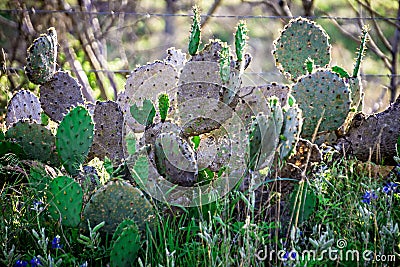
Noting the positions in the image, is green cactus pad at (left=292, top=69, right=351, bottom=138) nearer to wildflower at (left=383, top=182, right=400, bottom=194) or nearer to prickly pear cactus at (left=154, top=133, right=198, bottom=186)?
wildflower at (left=383, top=182, right=400, bottom=194)

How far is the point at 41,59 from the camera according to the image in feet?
10.3

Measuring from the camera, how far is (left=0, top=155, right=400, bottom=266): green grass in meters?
1.99

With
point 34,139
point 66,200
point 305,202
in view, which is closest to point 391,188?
point 305,202

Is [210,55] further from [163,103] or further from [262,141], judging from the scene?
[262,141]

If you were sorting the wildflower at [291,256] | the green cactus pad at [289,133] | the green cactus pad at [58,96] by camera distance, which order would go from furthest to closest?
the green cactus pad at [58,96], the green cactus pad at [289,133], the wildflower at [291,256]

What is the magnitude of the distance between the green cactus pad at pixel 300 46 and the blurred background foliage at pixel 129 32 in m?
0.24

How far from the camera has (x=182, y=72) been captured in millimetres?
2865

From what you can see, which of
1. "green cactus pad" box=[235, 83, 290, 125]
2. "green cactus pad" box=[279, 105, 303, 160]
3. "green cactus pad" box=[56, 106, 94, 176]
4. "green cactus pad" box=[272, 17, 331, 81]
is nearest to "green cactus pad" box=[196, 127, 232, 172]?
"green cactus pad" box=[235, 83, 290, 125]

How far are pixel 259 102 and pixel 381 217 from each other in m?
0.89

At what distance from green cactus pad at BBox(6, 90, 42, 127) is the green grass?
0.83 meters

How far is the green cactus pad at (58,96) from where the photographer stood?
322 centimetres

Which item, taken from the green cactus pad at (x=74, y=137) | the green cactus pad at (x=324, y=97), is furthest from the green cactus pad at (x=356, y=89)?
the green cactus pad at (x=74, y=137)

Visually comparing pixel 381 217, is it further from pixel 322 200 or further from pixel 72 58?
pixel 72 58

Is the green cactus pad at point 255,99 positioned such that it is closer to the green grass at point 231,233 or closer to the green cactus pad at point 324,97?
the green cactus pad at point 324,97
